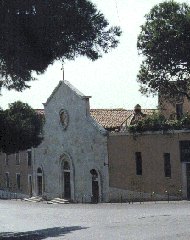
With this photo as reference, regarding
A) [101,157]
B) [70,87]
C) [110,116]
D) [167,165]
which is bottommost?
[167,165]

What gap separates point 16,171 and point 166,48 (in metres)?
28.1

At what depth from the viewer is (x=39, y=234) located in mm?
20516

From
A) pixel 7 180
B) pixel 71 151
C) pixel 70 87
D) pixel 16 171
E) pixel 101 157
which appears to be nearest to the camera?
pixel 101 157

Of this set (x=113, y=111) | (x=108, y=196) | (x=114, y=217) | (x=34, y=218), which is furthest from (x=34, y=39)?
(x=113, y=111)

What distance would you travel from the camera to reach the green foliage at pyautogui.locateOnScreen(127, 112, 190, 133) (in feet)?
108

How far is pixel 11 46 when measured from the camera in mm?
17781

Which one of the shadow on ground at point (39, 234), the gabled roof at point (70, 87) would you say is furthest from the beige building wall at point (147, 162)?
the shadow on ground at point (39, 234)

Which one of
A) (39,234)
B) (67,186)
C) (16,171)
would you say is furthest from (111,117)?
(39,234)

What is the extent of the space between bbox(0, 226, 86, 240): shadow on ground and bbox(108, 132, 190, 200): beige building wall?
532 inches

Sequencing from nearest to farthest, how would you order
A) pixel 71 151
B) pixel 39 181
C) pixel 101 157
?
1. pixel 101 157
2. pixel 71 151
3. pixel 39 181

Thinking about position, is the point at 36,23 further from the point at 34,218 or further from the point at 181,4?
the point at 181,4

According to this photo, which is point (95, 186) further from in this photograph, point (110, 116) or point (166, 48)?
point (166, 48)

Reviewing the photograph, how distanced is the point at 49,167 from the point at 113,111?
9096 millimetres

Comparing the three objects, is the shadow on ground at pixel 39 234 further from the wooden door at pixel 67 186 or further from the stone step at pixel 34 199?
the stone step at pixel 34 199
